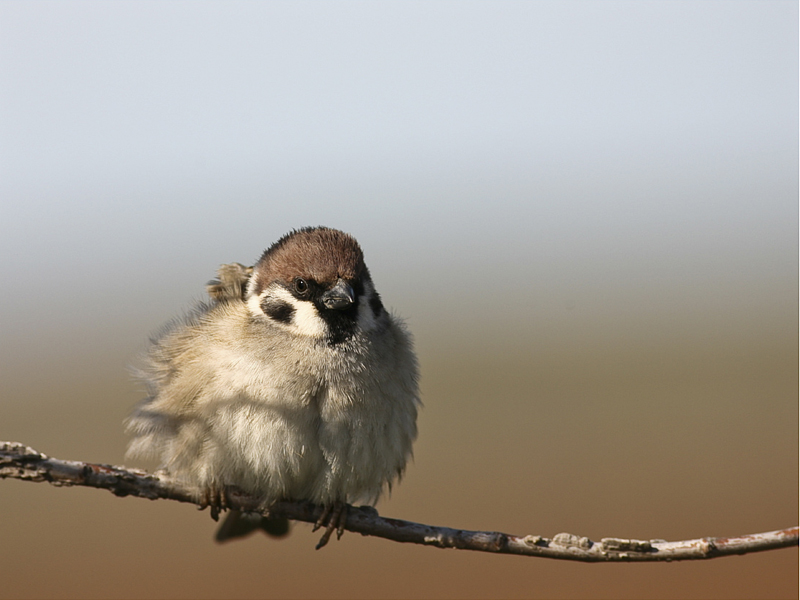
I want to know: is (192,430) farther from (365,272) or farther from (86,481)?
(365,272)

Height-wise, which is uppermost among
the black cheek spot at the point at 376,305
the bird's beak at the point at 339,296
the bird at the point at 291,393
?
the black cheek spot at the point at 376,305

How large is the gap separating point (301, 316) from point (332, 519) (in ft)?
3.35

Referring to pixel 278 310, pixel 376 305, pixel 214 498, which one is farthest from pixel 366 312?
pixel 214 498

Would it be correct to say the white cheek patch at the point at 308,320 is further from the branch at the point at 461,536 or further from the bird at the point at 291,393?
the branch at the point at 461,536

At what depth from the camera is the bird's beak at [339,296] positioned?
3684 mm

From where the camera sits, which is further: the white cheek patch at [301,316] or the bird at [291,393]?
the white cheek patch at [301,316]

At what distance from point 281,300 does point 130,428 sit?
112 centimetres

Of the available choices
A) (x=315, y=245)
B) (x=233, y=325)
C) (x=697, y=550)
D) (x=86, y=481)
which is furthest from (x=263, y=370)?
(x=697, y=550)

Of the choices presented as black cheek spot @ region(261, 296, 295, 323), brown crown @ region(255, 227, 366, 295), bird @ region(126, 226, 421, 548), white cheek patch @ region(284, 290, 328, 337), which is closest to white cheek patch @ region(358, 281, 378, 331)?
→ bird @ region(126, 226, 421, 548)

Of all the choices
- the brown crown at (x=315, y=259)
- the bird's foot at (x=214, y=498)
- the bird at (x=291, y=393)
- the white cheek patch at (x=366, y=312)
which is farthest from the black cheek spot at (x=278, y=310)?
the bird's foot at (x=214, y=498)

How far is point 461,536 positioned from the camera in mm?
3246

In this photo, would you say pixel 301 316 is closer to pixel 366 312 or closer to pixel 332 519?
pixel 366 312

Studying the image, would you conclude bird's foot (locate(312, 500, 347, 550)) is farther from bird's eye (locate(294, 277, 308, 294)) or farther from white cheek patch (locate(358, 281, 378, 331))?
bird's eye (locate(294, 277, 308, 294))

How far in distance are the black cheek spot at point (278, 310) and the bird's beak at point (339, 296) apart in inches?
7.5
